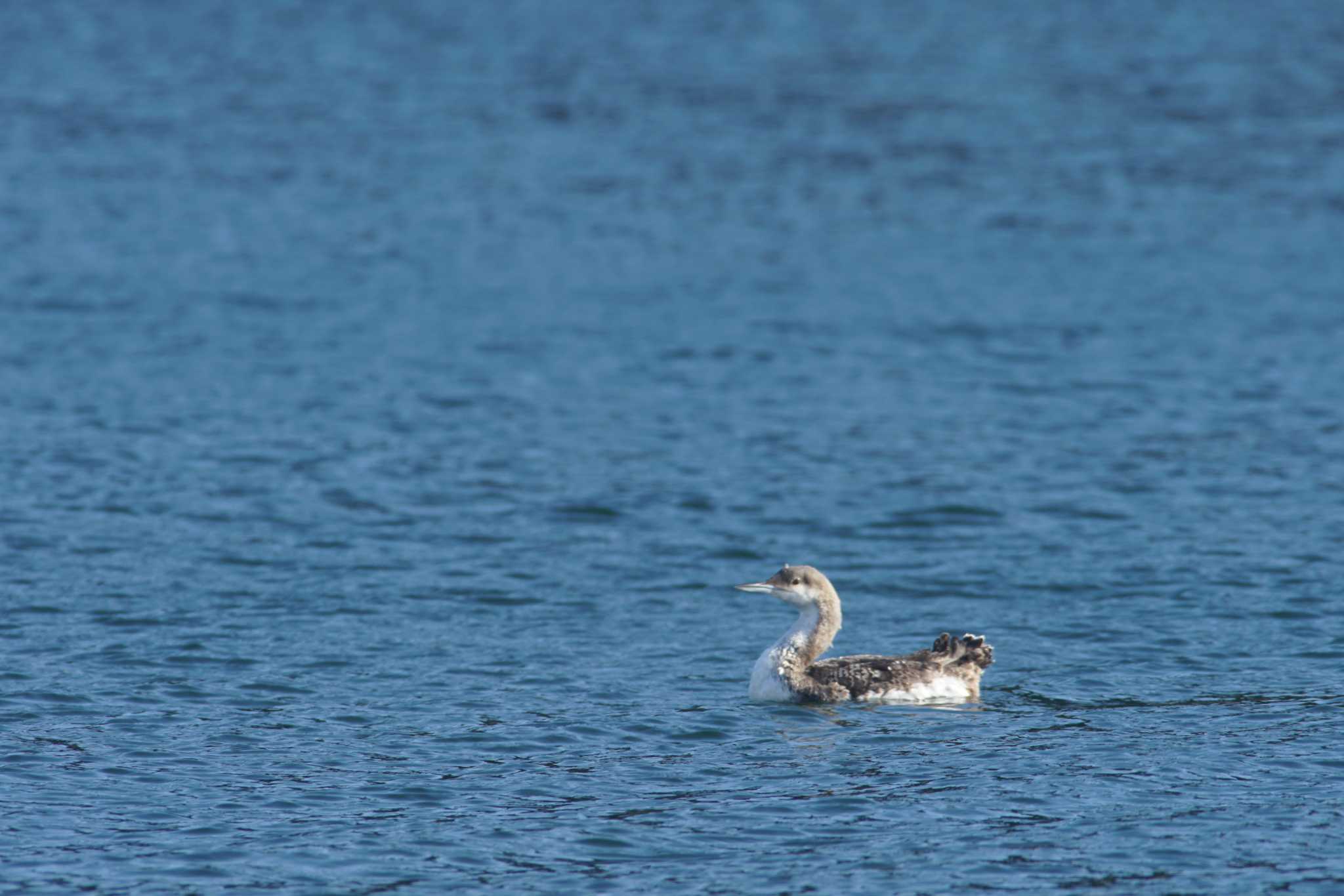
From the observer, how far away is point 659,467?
33.8 m

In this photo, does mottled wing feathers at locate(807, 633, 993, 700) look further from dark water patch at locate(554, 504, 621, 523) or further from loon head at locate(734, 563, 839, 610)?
dark water patch at locate(554, 504, 621, 523)

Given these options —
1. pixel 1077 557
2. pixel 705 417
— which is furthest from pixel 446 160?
pixel 1077 557

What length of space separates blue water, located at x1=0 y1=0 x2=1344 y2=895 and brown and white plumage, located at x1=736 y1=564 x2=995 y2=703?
29 centimetres

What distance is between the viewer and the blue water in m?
19.5

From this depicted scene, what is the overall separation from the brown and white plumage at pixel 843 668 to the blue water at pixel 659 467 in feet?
0.95

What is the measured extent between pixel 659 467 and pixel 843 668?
428 inches

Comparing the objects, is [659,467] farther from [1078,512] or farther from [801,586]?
[801,586]

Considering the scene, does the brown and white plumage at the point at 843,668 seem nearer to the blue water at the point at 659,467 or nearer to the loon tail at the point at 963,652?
the loon tail at the point at 963,652

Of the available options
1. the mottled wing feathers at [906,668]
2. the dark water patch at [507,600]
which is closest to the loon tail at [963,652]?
the mottled wing feathers at [906,668]

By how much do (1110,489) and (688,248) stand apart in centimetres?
1906

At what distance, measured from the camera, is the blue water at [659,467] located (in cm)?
1952

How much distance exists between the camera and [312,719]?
22453 mm

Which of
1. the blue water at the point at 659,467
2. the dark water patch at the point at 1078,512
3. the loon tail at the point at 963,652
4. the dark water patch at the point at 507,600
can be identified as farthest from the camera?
the dark water patch at the point at 1078,512

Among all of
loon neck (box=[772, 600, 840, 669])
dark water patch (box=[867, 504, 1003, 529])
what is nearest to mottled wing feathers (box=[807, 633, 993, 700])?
loon neck (box=[772, 600, 840, 669])
